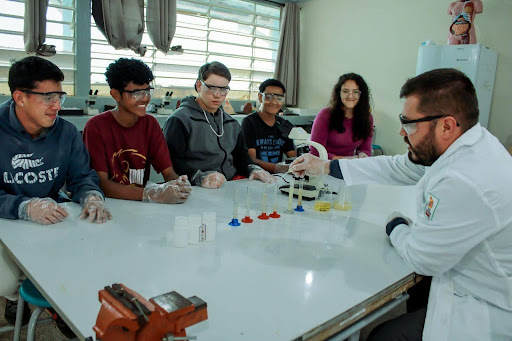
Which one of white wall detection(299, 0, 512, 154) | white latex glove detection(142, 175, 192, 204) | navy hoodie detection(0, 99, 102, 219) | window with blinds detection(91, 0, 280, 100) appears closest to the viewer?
navy hoodie detection(0, 99, 102, 219)

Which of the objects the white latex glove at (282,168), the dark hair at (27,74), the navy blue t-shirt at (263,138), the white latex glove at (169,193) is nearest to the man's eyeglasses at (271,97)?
the navy blue t-shirt at (263,138)

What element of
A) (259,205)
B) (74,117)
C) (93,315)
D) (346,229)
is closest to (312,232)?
(346,229)

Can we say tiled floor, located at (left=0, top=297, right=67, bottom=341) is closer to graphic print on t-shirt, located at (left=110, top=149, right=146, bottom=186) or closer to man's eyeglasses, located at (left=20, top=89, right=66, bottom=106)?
graphic print on t-shirt, located at (left=110, top=149, right=146, bottom=186)

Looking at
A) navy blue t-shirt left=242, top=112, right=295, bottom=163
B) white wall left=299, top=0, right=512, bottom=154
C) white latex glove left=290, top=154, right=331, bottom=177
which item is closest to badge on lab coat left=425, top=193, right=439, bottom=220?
white latex glove left=290, top=154, right=331, bottom=177

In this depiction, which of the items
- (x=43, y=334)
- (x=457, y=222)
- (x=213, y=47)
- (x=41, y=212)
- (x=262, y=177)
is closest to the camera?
(x=457, y=222)

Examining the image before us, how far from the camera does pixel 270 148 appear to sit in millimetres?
3182

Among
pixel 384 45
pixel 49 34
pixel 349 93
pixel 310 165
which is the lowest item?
pixel 310 165

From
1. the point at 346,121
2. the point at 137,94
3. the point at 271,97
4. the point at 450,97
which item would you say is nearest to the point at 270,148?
the point at 271,97

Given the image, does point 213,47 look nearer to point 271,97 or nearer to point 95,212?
point 271,97

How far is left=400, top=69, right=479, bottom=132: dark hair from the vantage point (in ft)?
4.19

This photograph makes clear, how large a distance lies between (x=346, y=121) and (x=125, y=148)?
69.7 inches

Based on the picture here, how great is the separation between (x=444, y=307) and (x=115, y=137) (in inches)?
66.3

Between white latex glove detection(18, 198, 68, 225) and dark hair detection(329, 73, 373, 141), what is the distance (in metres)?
2.18

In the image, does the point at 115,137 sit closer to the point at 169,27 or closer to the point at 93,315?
the point at 93,315
